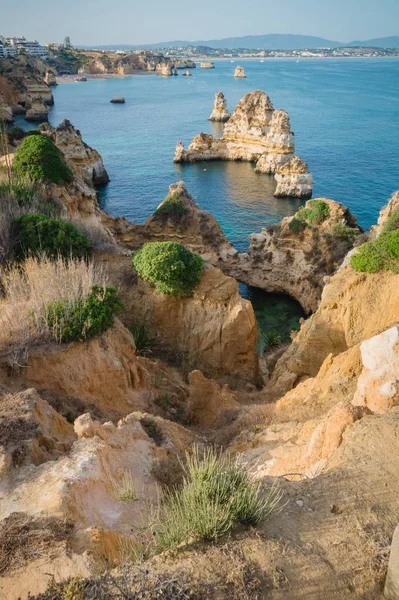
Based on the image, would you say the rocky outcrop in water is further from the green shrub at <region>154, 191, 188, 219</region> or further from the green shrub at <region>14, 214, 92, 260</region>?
the green shrub at <region>14, 214, 92, 260</region>

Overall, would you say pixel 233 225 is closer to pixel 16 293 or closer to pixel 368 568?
pixel 16 293

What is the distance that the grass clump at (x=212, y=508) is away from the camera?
19.6ft

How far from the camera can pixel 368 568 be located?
5.87m

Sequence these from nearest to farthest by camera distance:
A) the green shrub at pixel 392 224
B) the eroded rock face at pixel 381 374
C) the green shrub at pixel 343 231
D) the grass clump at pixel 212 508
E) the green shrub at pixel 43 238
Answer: the grass clump at pixel 212 508
the eroded rock face at pixel 381 374
the green shrub at pixel 43 238
the green shrub at pixel 392 224
the green shrub at pixel 343 231

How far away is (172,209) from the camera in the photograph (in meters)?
32.2

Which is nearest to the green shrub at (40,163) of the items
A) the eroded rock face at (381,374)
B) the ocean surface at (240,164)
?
the ocean surface at (240,164)

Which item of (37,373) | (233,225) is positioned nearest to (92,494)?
(37,373)

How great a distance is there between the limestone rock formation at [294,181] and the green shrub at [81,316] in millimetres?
44703

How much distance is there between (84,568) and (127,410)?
27.8 ft

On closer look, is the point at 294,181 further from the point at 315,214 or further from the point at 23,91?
the point at 23,91

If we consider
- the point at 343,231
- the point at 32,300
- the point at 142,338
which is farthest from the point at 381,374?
the point at 343,231

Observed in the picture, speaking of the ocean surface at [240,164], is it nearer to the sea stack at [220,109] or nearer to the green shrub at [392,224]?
the sea stack at [220,109]

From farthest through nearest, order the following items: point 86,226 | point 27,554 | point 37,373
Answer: point 86,226 → point 37,373 → point 27,554

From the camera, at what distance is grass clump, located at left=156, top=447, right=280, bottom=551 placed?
5980 mm
